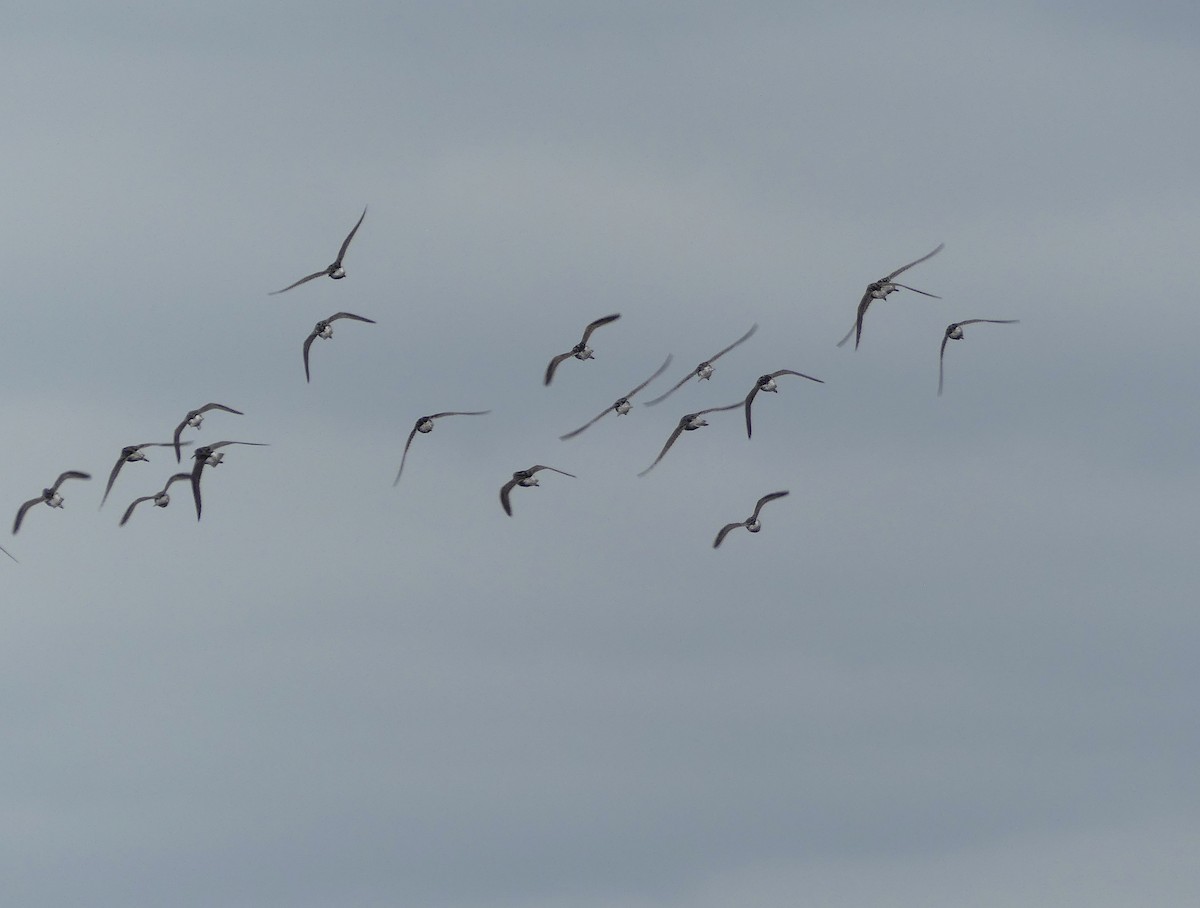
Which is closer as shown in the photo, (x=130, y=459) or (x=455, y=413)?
(x=455, y=413)

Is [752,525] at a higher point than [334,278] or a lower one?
lower

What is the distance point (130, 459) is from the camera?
14275 centimetres

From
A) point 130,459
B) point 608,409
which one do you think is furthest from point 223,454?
point 608,409

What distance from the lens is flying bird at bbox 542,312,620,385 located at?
13288 cm

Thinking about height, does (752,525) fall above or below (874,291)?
below

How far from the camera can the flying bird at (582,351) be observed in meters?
133

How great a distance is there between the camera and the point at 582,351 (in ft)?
453

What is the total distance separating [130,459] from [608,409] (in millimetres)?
20741

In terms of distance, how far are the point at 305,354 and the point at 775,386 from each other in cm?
1985

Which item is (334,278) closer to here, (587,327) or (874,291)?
(587,327)

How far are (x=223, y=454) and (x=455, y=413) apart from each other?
1127cm

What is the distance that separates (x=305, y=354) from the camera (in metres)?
142

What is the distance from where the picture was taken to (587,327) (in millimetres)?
136250

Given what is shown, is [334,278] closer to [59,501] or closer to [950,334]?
[59,501]
